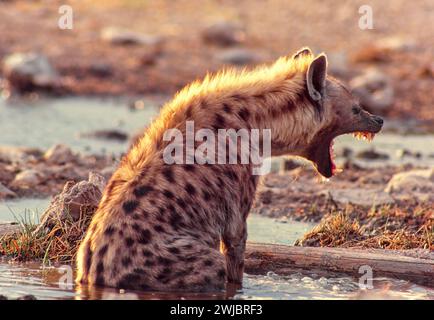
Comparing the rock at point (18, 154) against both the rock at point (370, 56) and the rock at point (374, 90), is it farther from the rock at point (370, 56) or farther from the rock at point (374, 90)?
the rock at point (370, 56)

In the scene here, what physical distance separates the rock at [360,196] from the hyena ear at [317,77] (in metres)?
2.40

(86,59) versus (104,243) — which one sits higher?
(86,59)

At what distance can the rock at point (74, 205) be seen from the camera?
21.1 ft

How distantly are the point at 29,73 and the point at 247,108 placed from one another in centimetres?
985

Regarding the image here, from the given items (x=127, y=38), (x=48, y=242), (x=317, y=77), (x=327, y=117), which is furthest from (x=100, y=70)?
(x=317, y=77)

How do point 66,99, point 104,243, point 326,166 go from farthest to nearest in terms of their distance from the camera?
point 66,99
point 326,166
point 104,243

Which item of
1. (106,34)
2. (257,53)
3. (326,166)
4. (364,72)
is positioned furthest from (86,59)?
(326,166)

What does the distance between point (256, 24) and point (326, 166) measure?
1245 cm

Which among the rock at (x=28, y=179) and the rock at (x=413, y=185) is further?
the rock at (x=413, y=185)

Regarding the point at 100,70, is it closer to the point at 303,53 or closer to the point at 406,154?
the point at 406,154

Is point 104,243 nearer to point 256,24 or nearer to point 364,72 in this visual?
point 364,72

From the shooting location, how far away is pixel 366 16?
1819cm

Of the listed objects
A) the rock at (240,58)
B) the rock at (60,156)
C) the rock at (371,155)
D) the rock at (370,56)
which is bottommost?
the rock at (60,156)

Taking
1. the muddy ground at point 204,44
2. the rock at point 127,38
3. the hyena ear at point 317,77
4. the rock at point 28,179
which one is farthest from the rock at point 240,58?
the hyena ear at point 317,77
